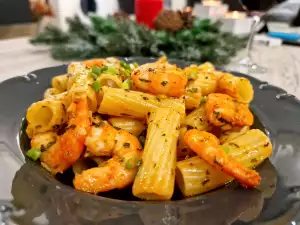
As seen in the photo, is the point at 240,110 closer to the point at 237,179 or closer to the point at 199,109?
the point at 199,109

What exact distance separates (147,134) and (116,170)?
112mm

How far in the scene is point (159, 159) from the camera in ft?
2.48

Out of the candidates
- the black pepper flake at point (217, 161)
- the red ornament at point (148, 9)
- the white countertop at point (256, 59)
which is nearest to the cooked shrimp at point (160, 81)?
the black pepper flake at point (217, 161)

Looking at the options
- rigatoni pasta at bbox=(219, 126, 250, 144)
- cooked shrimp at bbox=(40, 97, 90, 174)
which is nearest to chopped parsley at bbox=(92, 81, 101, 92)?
cooked shrimp at bbox=(40, 97, 90, 174)

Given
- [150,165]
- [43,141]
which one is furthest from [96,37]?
[150,165]

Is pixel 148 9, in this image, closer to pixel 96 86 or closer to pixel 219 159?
pixel 96 86

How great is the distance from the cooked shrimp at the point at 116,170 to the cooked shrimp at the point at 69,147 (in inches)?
2.4

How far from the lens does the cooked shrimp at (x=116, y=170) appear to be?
2.38 ft

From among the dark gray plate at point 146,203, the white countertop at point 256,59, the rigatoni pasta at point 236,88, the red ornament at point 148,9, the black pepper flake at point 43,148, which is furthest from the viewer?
the red ornament at point 148,9

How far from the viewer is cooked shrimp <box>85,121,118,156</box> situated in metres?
0.79

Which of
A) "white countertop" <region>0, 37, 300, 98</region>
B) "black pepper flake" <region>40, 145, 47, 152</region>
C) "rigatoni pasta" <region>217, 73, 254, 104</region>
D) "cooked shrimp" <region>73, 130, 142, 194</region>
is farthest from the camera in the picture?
"white countertop" <region>0, 37, 300, 98</region>

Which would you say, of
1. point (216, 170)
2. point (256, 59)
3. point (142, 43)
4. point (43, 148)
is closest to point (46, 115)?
point (43, 148)

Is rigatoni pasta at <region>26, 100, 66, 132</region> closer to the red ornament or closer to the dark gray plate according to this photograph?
the dark gray plate

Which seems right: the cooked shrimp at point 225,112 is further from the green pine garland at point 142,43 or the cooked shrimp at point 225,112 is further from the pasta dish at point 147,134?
the green pine garland at point 142,43
